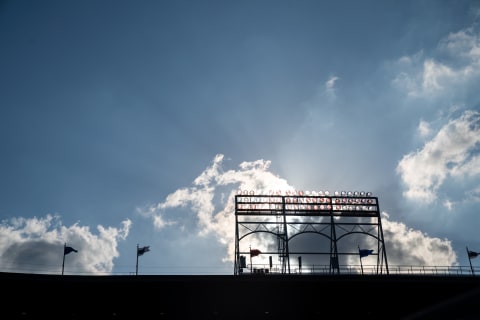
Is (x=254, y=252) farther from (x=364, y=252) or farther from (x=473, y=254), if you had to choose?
(x=473, y=254)

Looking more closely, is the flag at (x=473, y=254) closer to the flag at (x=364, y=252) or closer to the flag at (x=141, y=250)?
the flag at (x=364, y=252)
